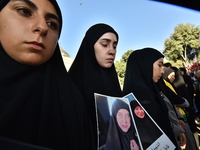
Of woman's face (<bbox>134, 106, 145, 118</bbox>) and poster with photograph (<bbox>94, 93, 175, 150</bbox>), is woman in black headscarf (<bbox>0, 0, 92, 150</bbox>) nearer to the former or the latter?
poster with photograph (<bbox>94, 93, 175, 150</bbox>)

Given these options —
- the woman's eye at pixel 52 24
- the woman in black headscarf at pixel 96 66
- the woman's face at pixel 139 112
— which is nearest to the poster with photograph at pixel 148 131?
the woman's face at pixel 139 112

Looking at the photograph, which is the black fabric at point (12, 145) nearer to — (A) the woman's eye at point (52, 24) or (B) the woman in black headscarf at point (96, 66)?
(A) the woman's eye at point (52, 24)

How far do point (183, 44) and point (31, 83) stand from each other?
37.9 metres

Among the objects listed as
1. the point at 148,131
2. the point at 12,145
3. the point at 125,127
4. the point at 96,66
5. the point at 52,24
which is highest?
the point at 52,24

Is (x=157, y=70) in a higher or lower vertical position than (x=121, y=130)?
higher

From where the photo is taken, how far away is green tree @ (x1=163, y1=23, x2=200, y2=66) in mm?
32406

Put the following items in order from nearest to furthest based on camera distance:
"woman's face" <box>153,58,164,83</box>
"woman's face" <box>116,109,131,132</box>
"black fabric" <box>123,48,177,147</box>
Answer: "woman's face" <box>116,109,131,132</box>, "black fabric" <box>123,48,177,147</box>, "woman's face" <box>153,58,164,83</box>

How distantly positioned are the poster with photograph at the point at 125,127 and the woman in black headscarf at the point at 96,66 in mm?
255

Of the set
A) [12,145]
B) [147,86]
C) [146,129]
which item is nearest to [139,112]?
[146,129]

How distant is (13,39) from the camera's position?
0.77 m

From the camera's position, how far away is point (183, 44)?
109ft

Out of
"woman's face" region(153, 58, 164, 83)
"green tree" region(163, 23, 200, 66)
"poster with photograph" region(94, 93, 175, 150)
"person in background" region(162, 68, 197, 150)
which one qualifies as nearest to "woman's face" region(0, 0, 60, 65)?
"poster with photograph" region(94, 93, 175, 150)

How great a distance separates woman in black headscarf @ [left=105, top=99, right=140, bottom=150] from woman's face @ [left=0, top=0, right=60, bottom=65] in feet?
2.02

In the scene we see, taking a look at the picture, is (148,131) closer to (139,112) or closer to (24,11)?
(139,112)
